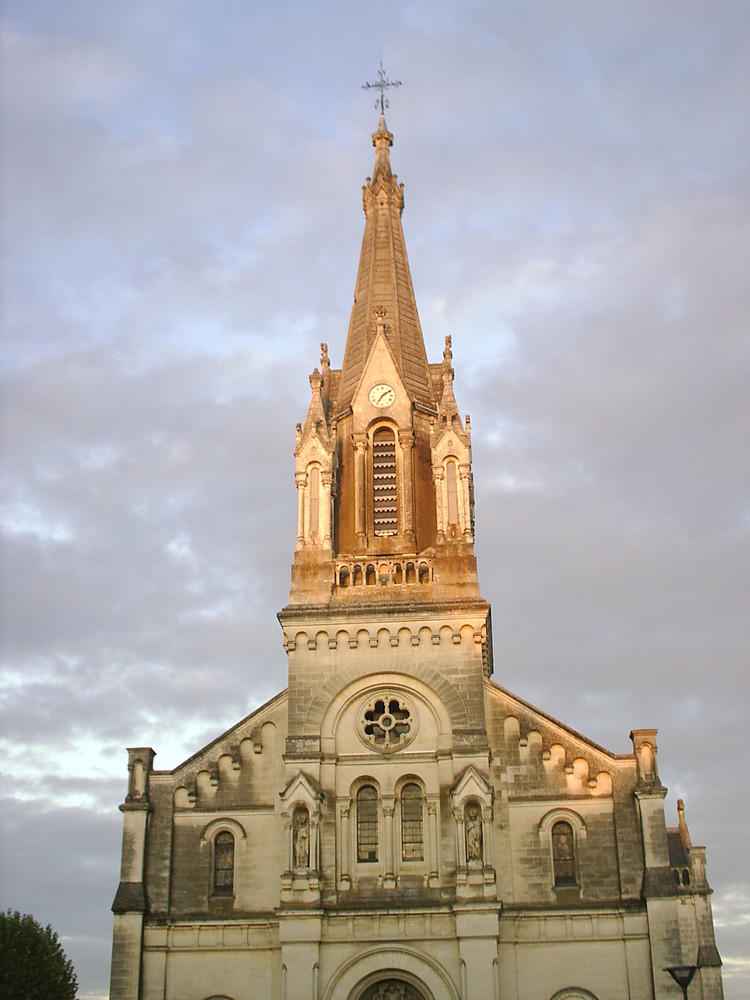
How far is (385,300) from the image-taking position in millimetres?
48375

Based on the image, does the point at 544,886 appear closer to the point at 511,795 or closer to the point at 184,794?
the point at 511,795

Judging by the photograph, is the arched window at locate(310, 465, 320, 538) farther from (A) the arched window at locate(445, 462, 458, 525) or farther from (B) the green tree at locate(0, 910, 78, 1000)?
(B) the green tree at locate(0, 910, 78, 1000)

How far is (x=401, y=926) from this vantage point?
35.2m

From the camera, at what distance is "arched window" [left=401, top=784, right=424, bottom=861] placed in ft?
120

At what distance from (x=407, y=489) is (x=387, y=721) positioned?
8.42m

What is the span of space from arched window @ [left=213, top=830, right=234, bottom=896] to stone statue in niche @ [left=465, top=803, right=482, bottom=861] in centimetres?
726

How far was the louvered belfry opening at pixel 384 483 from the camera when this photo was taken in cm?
4219

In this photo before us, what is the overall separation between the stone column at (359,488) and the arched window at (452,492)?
3.01 m

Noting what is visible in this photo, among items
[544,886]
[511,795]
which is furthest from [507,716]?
[544,886]

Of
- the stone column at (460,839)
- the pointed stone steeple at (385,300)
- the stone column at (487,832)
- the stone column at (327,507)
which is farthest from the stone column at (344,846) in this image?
the pointed stone steeple at (385,300)

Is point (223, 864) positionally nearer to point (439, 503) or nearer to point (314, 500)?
point (314, 500)

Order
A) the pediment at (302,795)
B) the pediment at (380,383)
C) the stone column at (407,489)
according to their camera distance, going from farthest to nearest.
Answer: the pediment at (380,383)
the stone column at (407,489)
the pediment at (302,795)

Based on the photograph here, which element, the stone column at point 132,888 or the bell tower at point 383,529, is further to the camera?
the bell tower at point 383,529

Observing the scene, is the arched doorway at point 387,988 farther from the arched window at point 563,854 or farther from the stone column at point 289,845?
the arched window at point 563,854
